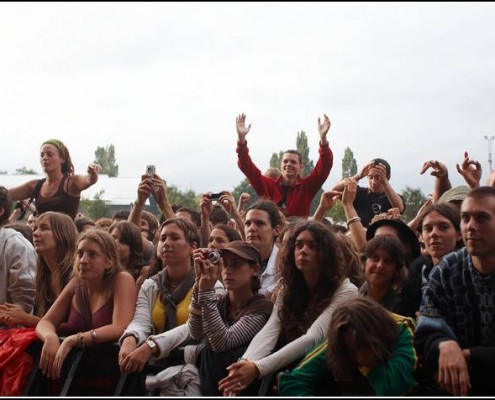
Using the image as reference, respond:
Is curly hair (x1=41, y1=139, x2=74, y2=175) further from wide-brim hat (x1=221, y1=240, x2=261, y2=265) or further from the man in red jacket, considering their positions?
wide-brim hat (x1=221, y1=240, x2=261, y2=265)

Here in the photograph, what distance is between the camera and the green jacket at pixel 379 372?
3.60 m

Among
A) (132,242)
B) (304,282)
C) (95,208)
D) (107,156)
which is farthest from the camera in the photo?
(107,156)

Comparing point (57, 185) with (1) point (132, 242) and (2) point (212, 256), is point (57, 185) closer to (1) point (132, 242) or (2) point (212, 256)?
(1) point (132, 242)

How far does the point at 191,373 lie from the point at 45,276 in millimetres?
1868

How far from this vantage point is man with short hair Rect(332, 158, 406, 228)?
6.72m

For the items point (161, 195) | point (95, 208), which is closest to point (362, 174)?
point (161, 195)

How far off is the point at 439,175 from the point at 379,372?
8.63 feet

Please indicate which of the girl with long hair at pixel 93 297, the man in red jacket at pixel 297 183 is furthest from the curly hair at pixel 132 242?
the man in red jacket at pixel 297 183

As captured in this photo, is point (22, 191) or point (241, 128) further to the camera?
point (241, 128)

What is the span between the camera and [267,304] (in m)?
4.51

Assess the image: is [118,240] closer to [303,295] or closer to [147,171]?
[147,171]

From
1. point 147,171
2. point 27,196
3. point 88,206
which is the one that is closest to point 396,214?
point 147,171

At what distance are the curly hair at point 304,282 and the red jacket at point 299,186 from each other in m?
2.79

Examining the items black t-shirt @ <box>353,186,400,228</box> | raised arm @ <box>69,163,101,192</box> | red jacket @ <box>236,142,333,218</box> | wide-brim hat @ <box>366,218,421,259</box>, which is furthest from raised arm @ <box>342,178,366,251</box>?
raised arm @ <box>69,163,101,192</box>
